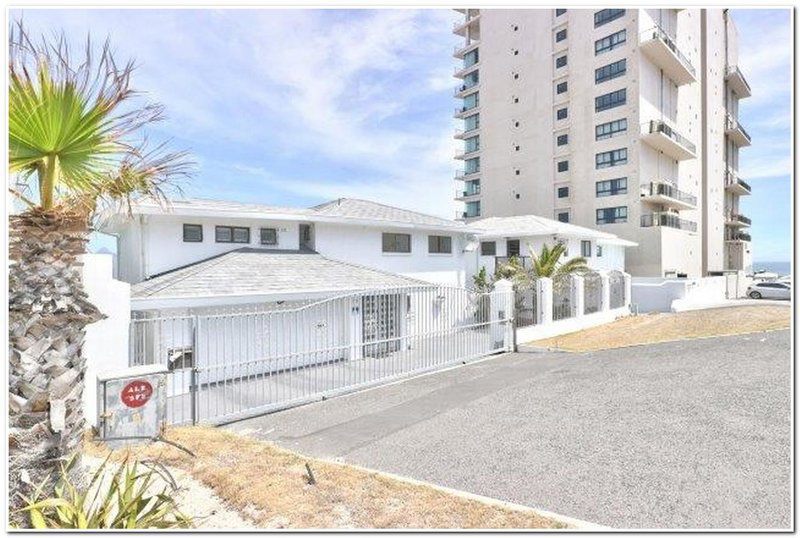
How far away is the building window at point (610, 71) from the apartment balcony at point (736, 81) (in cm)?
2521

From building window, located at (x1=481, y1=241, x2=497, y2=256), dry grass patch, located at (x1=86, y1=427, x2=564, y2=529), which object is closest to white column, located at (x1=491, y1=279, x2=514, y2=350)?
dry grass patch, located at (x1=86, y1=427, x2=564, y2=529)

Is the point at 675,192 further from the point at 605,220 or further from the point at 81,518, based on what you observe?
the point at 81,518

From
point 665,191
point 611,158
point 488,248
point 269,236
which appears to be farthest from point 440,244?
point 665,191

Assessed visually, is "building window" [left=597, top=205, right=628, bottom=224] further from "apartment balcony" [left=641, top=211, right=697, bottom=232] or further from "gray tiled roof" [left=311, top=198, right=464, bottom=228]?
"gray tiled roof" [left=311, top=198, right=464, bottom=228]

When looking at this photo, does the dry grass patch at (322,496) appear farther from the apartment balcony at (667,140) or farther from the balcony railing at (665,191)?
the apartment balcony at (667,140)

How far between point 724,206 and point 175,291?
5959 centimetres

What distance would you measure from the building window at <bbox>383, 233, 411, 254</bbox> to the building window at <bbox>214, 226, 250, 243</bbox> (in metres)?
6.45

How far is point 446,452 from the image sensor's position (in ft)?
21.1

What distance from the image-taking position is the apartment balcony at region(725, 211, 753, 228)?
165 ft

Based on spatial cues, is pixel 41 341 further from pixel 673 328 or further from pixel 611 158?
pixel 611 158

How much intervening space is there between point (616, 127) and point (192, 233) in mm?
35680

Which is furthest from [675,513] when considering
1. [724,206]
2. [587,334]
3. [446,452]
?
[724,206]

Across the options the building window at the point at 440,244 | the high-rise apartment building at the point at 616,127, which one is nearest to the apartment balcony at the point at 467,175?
the high-rise apartment building at the point at 616,127

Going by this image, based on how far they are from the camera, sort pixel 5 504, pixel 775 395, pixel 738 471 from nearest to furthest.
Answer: pixel 5 504
pixel 738 471
pixel 775 395
